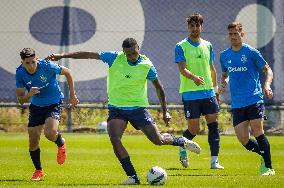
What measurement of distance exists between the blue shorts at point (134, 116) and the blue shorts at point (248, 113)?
1.96 metres

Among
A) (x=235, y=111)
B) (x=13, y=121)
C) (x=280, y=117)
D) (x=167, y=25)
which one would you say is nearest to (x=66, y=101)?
(x=13, y=121)

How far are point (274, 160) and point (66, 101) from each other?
8.92 meters

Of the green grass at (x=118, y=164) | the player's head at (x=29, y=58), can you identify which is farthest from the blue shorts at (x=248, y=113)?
the player's head at (x=29, y=58)

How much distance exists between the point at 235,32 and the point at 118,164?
350 cm

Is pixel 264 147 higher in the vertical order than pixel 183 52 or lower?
lower

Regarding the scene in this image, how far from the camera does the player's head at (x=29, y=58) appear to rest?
13086mm

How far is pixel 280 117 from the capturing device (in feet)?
75.8

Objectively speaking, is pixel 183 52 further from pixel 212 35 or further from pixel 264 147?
pixel 212 35

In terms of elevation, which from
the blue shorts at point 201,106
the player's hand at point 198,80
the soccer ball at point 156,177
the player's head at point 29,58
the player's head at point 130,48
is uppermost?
the player's head at point 130,48

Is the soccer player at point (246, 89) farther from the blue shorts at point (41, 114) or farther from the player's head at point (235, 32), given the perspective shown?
the blue shorts at point (41, 114)

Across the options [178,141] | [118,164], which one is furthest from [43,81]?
[118,164]

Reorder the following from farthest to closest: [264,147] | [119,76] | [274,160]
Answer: [274,160], [264,147], [119,76]

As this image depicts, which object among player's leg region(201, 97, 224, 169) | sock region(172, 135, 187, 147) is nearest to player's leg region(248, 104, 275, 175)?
sock region(172, 135, 187, 147)

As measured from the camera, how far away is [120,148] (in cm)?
1214
